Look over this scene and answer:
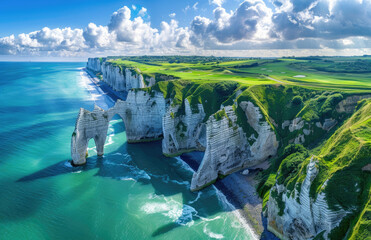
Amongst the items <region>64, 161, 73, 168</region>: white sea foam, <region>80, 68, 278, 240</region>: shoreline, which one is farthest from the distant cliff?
<region>64, 161, 73, 168</region>: white sea foam

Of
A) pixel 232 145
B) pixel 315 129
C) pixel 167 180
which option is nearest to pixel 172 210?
pixel 167 180

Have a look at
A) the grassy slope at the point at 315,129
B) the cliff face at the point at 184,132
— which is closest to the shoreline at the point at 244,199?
the grassy slope at the point at 315,129

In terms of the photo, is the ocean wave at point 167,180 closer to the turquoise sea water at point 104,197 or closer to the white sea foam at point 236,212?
the turquoise sea water at point 104,197

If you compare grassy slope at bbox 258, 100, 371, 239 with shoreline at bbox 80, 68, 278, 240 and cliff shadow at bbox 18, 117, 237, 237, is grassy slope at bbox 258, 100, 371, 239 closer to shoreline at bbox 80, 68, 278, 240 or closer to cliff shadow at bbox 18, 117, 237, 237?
shoreline at bbox 80, 68, 278, 240

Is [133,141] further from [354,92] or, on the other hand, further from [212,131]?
[354,92]

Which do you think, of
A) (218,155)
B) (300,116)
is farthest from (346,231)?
(300,116)

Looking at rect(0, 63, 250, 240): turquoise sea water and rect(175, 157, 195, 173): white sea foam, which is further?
rect(175, 157, 195, 173): white sea foam
